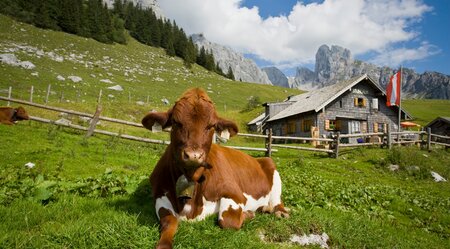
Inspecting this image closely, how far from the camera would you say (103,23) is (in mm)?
76500

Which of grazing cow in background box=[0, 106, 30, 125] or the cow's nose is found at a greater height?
grazing cow in background box=[0, 106, 30, 125]

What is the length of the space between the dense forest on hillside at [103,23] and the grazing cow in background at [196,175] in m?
71.2

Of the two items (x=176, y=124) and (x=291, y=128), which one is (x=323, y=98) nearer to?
(x=291, y=128)

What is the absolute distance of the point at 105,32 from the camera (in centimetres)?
7531

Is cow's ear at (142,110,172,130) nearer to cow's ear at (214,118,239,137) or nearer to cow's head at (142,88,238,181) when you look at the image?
cow's head at (142,88,238,181)

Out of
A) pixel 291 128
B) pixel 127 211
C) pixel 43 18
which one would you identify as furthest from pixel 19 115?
pixel 43 18

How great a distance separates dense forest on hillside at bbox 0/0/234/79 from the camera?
213 feet

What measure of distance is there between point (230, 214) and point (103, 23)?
8165 cm

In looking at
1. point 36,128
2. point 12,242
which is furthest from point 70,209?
point 36,128

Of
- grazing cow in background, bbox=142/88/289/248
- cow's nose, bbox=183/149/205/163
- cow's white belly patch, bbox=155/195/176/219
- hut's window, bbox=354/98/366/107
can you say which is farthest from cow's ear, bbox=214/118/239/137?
hut's window, bbox=354/98/366/107

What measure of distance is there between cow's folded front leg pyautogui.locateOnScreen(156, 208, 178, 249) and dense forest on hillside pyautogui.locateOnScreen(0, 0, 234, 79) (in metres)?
71.6

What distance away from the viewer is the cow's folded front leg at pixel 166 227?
3.43 meters

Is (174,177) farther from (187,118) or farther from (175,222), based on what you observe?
(187,118)

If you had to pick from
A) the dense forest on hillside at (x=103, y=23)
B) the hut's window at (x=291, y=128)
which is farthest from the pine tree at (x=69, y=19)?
the hut's window at (x=291, y=128)
